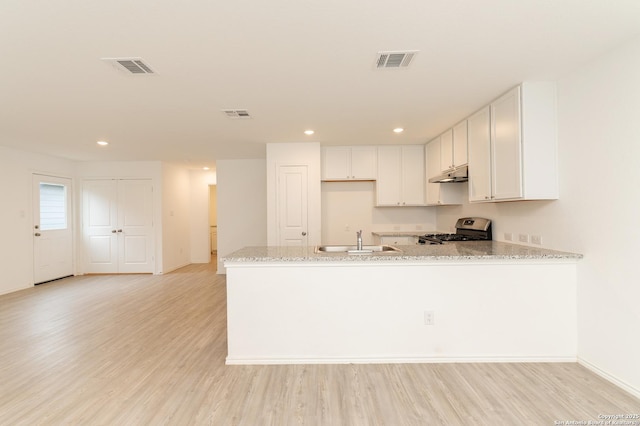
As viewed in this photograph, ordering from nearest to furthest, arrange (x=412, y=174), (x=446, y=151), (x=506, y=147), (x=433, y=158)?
(x=506, y=147)
(x=446, y=151)
(x=433, y=158)
(x=412, y=174)

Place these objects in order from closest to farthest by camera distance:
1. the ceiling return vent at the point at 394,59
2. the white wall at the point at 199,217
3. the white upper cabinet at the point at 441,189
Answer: the ceiling return vent at the point at 394,59
the white upper cabinet at the point at 441,189
the white wall at the point at 199,217

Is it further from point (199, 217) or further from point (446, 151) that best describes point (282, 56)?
point (199, 217)

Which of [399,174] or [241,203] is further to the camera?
[241,203]

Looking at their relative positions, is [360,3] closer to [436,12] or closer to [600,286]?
[436,12]

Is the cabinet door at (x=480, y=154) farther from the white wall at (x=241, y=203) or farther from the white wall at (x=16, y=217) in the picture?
the white wall at (x=16, y=217)

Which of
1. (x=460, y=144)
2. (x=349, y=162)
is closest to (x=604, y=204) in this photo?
(x=460, y=144)

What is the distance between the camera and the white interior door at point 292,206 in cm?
499

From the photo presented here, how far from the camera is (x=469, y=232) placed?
4.14 m

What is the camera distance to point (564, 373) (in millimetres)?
2412

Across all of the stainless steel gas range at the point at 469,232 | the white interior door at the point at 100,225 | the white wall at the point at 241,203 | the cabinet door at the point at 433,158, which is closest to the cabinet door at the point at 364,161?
the cabinet door at the point at 433,158

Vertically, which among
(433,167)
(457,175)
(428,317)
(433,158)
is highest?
(433,158)

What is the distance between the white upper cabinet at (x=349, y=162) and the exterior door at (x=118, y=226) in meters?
3.98

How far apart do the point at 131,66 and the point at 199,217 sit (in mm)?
6037

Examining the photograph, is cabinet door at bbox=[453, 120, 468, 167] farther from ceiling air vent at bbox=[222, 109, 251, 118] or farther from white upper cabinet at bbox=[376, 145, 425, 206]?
ceiling air vent at bbox=[222, 109, 251, 118]
